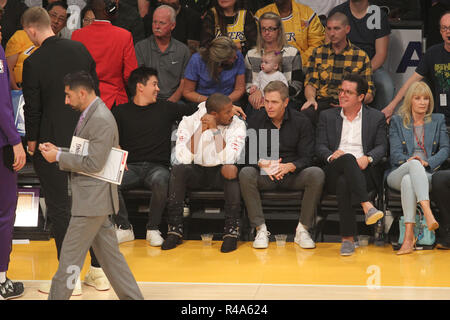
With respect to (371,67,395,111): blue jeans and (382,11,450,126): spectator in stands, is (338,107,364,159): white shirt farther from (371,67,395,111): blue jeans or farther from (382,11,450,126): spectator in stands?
(371,67,395,111): blue jeans

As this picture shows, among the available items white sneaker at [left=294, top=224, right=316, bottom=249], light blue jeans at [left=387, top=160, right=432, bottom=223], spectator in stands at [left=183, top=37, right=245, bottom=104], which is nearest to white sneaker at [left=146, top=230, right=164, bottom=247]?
white sneaker at [left=294, top=224, right=316, bottom=249]

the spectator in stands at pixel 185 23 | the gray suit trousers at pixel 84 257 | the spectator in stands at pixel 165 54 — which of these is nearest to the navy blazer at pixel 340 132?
the spectator in stands at pixel 165 54

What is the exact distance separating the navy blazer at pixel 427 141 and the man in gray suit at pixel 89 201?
10.1ft

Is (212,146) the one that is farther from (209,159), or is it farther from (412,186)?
(412,186)

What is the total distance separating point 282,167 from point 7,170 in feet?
8.20

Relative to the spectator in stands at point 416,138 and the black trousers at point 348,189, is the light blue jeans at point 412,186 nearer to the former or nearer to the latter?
the spectator in stands at point 416,138

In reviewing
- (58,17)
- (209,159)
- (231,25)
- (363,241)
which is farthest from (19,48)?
(363,241)

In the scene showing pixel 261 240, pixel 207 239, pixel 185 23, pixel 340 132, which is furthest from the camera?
pixel 185 23

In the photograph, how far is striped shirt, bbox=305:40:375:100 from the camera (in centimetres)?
701

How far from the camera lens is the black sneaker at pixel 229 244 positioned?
6.07 meters

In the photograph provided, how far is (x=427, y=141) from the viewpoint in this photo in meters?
6.42

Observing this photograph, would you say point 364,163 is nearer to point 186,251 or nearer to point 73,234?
point 186,251

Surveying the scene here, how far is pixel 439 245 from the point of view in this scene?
610 cm

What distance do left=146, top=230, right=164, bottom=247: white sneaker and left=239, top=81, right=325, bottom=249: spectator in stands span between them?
31.3 inches
